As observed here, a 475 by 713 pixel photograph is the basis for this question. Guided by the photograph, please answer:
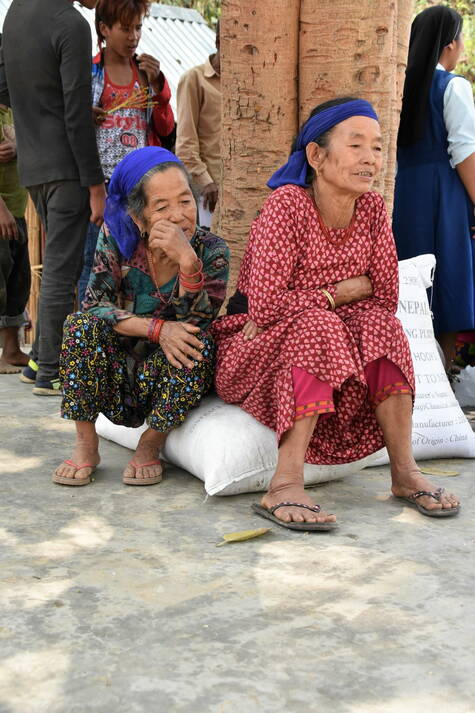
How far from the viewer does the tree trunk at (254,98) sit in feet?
13.2

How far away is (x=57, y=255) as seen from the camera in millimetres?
4934

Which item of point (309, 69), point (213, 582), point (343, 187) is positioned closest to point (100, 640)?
point (213, 582)

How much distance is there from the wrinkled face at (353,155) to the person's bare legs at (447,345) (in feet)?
6.34

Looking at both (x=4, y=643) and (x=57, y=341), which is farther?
(x=57, y=341)

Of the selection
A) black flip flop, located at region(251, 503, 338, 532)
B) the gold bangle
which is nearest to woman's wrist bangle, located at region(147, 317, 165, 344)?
the gold bangle

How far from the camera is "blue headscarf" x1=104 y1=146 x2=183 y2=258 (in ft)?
11.0

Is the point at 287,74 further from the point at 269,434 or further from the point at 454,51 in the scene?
the point at 269,434

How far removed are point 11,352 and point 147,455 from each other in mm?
2788

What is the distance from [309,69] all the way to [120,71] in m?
1.57

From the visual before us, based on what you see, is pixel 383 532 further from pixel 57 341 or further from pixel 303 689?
pixel 57 341

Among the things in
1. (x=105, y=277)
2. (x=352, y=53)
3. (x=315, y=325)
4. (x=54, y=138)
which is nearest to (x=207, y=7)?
(x=54, y=138)

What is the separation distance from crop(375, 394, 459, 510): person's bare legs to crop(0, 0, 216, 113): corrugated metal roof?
860cm

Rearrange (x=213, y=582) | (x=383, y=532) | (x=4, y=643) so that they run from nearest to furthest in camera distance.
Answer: (x=4, y=643) < (x=213, y=582) < (x=383, y=532)

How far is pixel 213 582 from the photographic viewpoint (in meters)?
2.40
